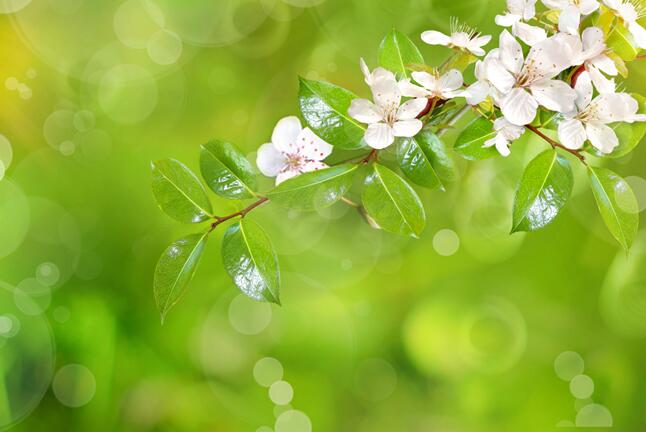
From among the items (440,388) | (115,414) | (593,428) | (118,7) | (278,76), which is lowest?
(593,428)

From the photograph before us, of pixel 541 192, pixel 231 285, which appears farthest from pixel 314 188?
pixel 231 285

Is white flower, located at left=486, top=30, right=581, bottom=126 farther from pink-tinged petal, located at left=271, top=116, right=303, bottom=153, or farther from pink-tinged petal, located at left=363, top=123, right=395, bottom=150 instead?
pink-tinged petal, located at left=271, top=116, right=303, bottom=153

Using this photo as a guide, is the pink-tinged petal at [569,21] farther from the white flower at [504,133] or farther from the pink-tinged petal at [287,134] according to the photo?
the pink-tinged petal at [287,134]

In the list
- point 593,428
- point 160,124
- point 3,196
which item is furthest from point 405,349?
point 3,196

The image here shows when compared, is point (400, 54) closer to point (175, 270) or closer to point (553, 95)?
point (553, 95)

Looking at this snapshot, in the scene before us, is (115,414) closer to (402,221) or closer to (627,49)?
(402,221)

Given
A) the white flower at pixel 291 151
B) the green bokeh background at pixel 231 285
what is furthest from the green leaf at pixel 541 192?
the green bokeh background at pixel 231 285
